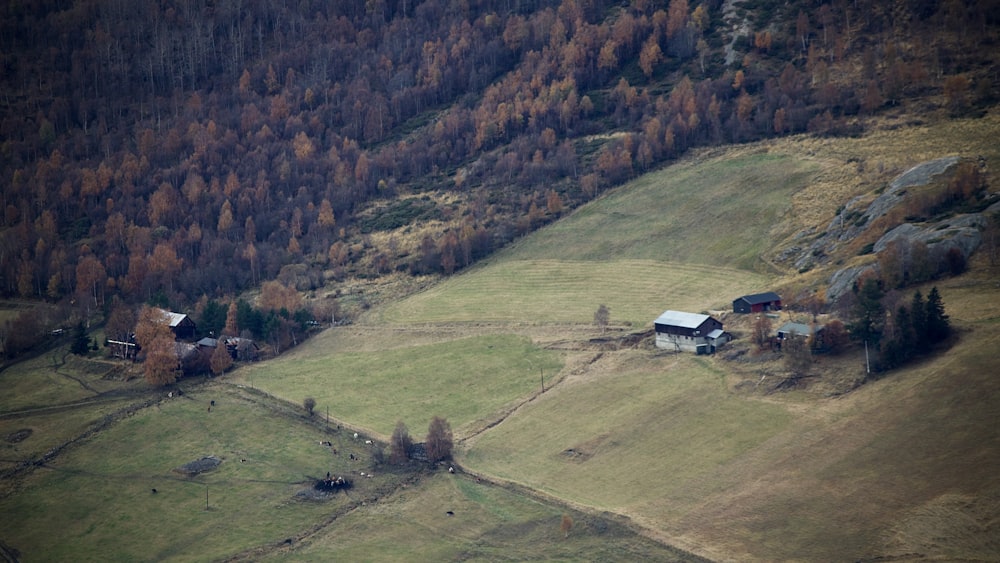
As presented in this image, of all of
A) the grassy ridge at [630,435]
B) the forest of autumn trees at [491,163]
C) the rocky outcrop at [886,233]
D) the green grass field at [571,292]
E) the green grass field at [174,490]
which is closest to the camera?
the grassy ridge at [630,435]

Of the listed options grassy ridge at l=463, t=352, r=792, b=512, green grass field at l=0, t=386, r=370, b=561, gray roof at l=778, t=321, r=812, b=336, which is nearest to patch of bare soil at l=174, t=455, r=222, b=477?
green grass field at l=0, t=386, r=370, b=561

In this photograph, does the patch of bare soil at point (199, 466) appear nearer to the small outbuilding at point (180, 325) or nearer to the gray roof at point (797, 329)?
the small outbuilding at point (180, 325)

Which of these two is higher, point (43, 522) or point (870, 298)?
point (870, 298)

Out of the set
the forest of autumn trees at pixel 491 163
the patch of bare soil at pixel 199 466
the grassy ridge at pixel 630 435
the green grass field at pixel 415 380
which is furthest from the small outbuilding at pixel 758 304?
the patch of bare soil at pixel 199 466

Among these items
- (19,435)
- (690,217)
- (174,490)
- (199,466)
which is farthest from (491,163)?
(174,490)

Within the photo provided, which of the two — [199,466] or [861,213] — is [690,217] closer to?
[861,213]

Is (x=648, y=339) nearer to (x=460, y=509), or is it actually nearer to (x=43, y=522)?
(x=460, y=509)

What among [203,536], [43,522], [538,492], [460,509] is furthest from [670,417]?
[43,522]
